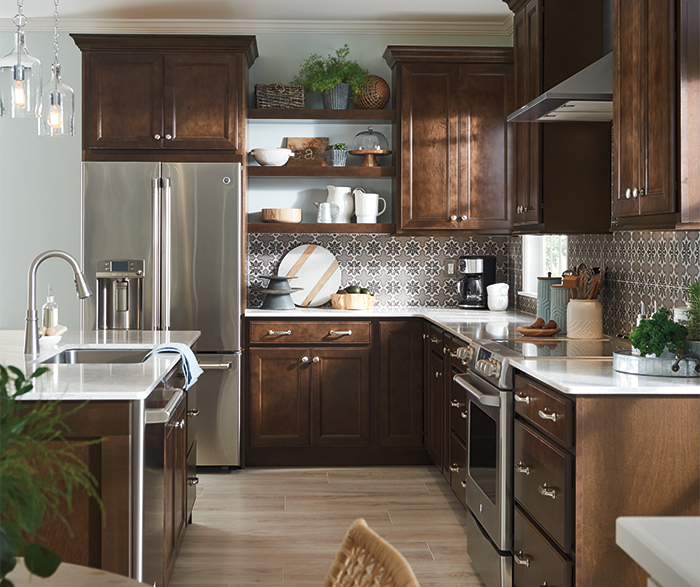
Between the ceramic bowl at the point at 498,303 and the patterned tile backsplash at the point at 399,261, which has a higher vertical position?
the patterned tile backsplash at the point at 399,261

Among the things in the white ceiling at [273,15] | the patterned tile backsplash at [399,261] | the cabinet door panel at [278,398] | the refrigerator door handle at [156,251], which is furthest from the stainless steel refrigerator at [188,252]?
the white ceiling at [273,15]

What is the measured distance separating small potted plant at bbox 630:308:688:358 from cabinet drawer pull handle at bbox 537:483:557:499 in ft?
1.64

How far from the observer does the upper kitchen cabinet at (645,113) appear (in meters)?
2.14

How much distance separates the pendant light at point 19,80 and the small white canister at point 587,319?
7.54 ft

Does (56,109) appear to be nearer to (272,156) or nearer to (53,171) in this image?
(272,156)

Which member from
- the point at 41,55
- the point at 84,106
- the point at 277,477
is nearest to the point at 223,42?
the point at 84,106

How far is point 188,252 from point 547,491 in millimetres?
2738

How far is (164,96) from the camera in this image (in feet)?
14.1

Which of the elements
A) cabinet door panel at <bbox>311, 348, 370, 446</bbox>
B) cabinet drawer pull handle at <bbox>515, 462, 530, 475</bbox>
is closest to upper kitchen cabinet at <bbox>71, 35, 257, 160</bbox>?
cabinet door panel at <bbox>311, 348, 370, 446</bbox>

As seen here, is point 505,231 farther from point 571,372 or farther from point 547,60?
point 571,372

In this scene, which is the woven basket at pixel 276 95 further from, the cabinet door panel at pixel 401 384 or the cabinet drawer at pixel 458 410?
the cabinet drawer at pixel 458 410

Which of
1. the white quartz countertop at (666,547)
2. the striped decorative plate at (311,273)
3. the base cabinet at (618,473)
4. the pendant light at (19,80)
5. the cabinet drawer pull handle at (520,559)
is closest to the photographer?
the white quartz countertop at (666,547)

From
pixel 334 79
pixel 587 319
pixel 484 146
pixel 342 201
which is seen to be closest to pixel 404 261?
pixel 342 201

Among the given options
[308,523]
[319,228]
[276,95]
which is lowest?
[308,523]
